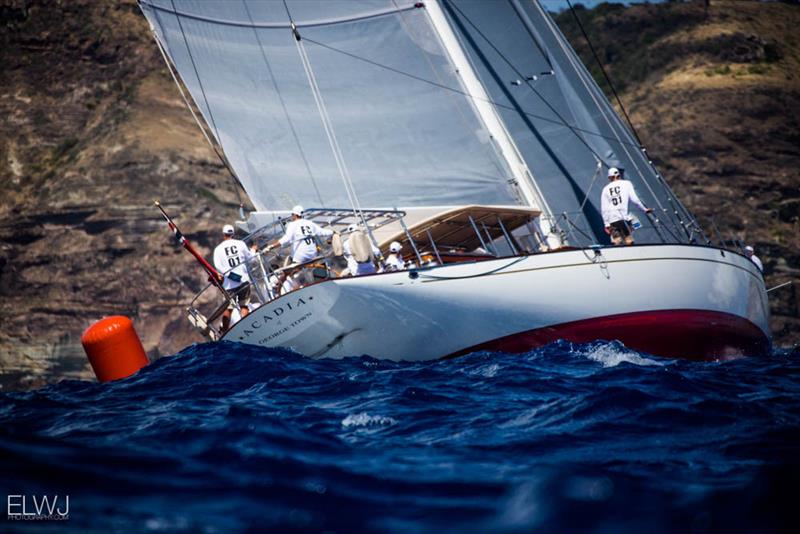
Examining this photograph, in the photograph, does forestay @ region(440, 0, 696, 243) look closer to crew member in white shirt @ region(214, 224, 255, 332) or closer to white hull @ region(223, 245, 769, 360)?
white hull @ region(223, 245, 769, 360)

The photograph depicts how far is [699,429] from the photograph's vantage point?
5203 millimetres

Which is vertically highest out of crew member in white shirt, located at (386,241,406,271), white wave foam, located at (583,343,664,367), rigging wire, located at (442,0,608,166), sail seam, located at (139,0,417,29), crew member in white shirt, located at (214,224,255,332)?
sail seam, located at (139,0,417,29)

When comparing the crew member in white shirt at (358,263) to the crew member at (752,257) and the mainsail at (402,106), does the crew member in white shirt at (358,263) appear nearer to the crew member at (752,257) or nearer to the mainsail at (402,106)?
the mainsail at (402,106)

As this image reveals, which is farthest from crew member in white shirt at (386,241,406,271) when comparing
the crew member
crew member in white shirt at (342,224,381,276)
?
the crew member

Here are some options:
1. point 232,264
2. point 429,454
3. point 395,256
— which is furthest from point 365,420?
point 395,256

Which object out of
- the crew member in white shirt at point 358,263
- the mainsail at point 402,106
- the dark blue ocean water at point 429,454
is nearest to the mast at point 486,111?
the mainsail at point 402,106

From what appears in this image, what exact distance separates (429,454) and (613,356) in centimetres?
506

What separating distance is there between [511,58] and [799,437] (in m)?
10.1

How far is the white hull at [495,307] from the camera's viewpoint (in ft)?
32.6

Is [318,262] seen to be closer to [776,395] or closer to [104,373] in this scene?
[104,373]

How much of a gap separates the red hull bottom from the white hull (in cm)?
2

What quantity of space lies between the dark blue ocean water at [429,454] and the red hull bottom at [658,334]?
225 cm

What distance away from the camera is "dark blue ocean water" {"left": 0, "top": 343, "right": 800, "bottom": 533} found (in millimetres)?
3635

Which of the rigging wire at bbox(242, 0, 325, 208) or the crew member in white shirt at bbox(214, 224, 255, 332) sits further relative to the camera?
the rigging wire at bbox(242, 0, 325, 208)
